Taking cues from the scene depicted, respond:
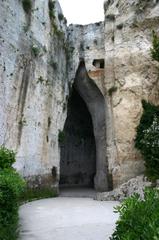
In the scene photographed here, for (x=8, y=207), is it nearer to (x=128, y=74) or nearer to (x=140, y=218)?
(x=140, y=218)

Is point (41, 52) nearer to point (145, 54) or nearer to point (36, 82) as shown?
point (36, 82)

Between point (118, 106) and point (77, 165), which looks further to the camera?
point (77, 165)

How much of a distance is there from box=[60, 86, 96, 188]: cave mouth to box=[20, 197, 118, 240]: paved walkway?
43.6ft

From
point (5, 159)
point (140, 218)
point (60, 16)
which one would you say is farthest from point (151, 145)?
point (60, 16)

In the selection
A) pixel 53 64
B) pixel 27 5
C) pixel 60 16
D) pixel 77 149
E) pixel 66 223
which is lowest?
pixel 66 223

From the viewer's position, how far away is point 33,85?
16.4m

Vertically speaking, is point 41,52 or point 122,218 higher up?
point 41,52

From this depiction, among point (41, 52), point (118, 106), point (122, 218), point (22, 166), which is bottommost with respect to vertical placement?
point (122, 218)

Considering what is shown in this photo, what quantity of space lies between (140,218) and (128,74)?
51.9 ft

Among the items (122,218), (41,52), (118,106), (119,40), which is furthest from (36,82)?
(122,218)

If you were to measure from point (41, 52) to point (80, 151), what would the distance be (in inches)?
443

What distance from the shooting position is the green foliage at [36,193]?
1472cm

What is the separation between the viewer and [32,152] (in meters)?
16.0

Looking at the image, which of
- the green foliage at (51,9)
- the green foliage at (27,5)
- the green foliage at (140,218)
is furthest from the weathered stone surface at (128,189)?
the green foliage at (51,9)
